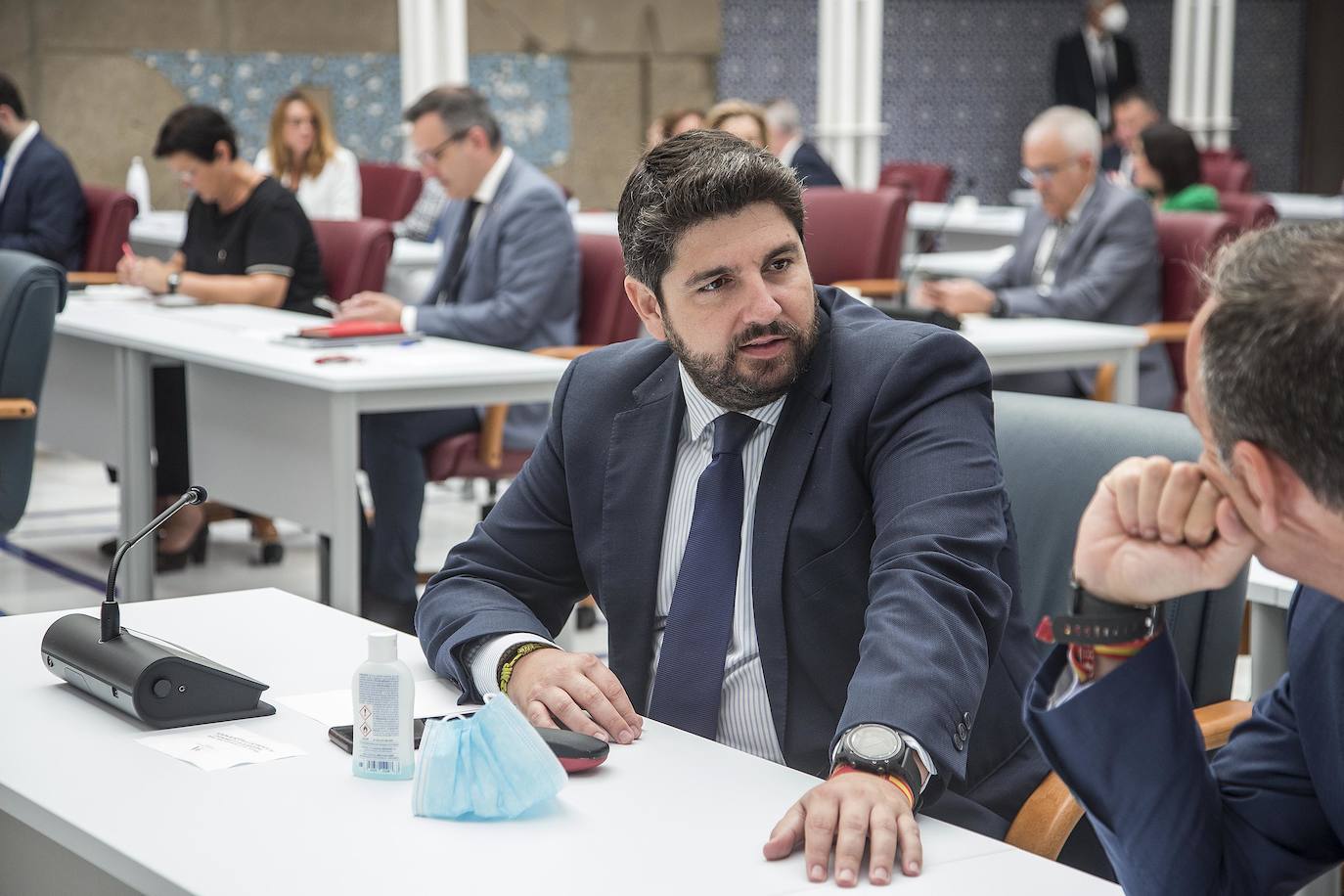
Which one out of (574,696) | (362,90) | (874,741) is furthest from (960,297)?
(362,90)

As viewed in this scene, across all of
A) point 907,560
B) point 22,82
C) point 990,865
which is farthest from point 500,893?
point 22,82

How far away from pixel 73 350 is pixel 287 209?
0.80 metres

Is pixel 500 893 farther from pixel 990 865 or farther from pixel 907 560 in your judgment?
pixel 907 560

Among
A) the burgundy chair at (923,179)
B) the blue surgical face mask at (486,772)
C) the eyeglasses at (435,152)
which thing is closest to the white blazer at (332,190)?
the eyeglasses at (435,152)

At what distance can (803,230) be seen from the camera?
1930 millimetres

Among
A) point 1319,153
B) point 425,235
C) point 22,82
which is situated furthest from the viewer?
point 1319,153

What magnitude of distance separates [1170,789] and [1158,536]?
211 millimetres

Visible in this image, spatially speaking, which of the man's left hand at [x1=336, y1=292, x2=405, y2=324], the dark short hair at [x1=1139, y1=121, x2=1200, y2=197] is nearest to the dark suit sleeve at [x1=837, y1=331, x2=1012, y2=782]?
the man's left hand at [x1=336, y1=292, x2=405, y2=324]

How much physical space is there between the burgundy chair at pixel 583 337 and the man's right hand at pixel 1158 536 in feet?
9.88

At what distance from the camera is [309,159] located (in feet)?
26.3

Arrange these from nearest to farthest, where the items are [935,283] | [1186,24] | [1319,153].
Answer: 1. [935,283]
2. [1186,24]
3. [1319,153]

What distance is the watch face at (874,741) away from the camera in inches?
56.1

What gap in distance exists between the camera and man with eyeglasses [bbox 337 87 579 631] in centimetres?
420

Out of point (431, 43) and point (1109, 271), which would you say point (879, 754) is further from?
point (431, 43)
